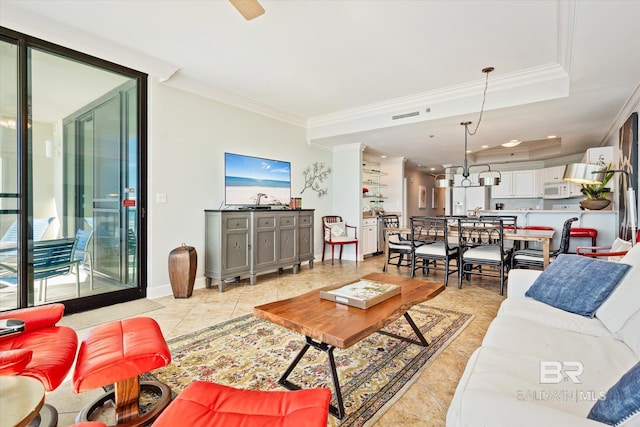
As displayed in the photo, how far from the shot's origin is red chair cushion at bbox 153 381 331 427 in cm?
103

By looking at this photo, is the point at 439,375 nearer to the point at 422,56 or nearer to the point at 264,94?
the point at 422,56

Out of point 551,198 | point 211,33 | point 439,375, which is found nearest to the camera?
point 439,375

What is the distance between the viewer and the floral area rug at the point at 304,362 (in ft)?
5.96

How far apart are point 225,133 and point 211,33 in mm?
1652

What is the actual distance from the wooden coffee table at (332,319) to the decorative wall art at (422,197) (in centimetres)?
906

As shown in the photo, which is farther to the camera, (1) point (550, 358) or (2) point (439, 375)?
(2) point (439, 375)

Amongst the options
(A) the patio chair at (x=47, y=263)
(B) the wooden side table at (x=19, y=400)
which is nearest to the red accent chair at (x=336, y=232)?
(A) the patio chair at (x=47, y=263)

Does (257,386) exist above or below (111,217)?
below

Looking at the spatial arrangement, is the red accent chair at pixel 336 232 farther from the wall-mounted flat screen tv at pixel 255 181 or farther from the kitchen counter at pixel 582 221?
the kitchen counter at pixel 582 221

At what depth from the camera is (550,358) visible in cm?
134

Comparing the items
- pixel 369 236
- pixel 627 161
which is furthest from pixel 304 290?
pixel 627 161

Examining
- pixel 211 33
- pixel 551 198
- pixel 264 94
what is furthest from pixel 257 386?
pixel 551 198

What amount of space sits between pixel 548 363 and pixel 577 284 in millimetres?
907

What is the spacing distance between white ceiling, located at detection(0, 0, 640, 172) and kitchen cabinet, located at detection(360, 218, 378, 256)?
2.24 metres
